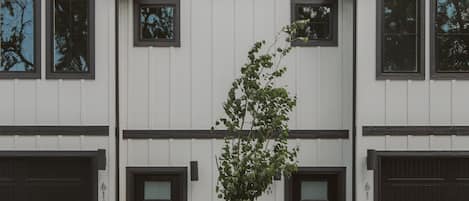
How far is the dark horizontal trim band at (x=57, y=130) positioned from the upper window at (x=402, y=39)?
416 cm

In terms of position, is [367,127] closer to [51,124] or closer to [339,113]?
[339,113]

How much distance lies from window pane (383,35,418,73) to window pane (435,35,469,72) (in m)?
0.36

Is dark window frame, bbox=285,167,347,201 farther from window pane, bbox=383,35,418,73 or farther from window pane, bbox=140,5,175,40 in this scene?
window pane, bbox=140,5,175,40

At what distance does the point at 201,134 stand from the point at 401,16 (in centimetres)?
341

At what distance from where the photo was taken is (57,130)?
8.41m

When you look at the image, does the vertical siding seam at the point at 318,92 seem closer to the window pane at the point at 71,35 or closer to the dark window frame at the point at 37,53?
the window pane at the point at 71,35

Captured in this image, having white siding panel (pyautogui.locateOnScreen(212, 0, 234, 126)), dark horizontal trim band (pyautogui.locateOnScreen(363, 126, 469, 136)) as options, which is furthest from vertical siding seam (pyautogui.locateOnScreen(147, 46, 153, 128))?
dark horizontal trim band (pyautogui.locateOnScreen(363, 126, 469, 136))

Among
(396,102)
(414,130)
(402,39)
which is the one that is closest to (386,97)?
(396,102)

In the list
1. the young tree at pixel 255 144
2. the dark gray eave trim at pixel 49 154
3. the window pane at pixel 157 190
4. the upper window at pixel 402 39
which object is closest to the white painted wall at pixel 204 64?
the upper window at pixel 402 39

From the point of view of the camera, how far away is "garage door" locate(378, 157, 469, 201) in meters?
8.75

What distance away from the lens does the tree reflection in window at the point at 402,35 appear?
8.70m

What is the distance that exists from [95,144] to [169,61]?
161 cm

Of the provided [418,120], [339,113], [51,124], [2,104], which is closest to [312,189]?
[339,113]

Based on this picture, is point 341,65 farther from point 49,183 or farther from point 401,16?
point 49,183
